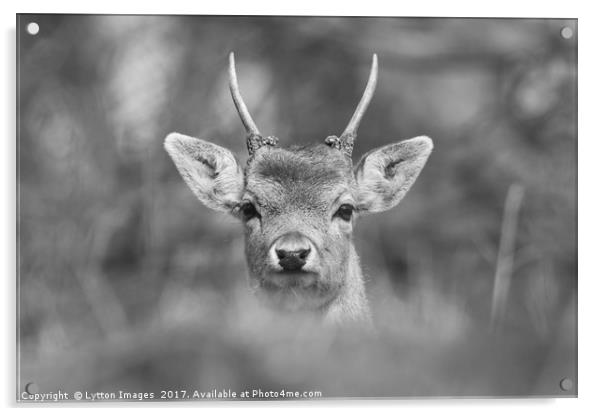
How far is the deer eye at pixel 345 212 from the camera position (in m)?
5.00

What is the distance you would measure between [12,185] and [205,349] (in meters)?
2.45

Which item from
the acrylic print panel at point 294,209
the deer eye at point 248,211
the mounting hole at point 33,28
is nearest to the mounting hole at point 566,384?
the acrylic print panel at point 294,209

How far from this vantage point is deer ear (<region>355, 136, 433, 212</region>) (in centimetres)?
512

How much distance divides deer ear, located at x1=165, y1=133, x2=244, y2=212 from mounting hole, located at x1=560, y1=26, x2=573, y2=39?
1836 millimetres

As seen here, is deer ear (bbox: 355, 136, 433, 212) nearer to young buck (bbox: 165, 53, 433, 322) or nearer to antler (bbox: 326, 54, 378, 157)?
young buck (bbox: 165, 53, 433, 322)

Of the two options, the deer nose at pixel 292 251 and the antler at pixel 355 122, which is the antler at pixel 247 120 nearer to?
the antler at pixel 355 122

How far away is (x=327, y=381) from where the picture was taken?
2.83 m

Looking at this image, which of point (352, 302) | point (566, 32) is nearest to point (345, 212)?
point (352, 302)

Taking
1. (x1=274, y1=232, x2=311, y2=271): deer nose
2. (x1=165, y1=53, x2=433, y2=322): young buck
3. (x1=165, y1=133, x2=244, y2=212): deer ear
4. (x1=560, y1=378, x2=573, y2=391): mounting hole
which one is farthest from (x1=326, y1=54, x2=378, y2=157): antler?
(x1=560, y1=378, x2=573, y2=391): mounting hole

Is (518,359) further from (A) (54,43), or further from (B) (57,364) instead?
(A) (54,43)

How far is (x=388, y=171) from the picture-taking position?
5180 millimetres
